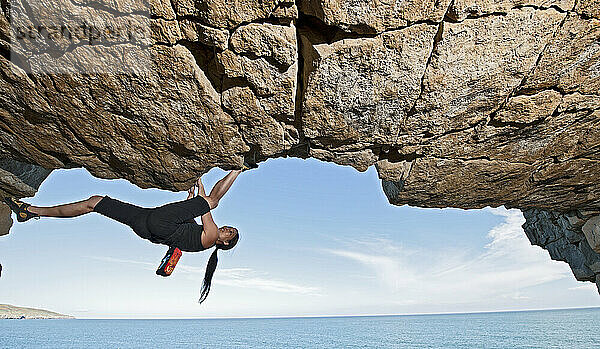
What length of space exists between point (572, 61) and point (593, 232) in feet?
10.9

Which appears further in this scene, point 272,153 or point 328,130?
point 272,153

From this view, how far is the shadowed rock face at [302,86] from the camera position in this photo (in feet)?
5.58

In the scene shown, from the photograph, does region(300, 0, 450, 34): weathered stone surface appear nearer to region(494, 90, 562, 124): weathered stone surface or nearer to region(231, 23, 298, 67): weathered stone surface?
region(231, 23, 298, 67): weathered stone surface

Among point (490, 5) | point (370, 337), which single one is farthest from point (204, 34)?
point (370, 337)

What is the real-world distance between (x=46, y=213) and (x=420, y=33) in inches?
130

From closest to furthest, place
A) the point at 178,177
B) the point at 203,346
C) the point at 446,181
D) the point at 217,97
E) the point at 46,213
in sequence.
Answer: the point at 217,97 < the point at 178,177 < the point at 446,181 < the point at 46,213 < the point at 203,346

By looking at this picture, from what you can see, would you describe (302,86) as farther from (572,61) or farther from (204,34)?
(572,61)

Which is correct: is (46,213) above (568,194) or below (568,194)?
below

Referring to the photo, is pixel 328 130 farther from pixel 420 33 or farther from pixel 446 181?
pixel 446 181

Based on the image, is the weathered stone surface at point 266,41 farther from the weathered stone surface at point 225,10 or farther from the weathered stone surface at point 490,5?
the weathered stone surface at point 490,5

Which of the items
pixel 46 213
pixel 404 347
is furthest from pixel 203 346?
pixel 46 213

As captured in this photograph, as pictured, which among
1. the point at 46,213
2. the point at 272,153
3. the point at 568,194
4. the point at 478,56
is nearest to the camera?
the point at 478,56

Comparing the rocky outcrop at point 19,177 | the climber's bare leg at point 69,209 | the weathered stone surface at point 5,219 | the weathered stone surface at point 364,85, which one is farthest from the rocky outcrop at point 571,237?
the weathered stone surface at point 5,219

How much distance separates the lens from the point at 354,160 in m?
2.85
